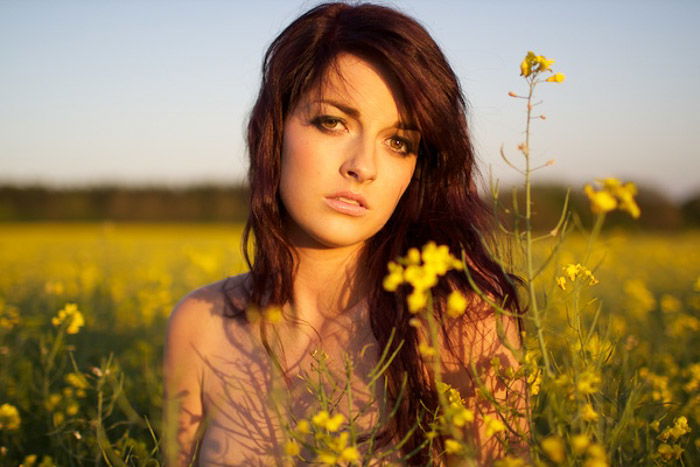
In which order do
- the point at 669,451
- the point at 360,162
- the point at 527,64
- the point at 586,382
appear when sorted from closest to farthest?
the point at 586,382, the point at 527,64, the point at 669,451, the point at 360,162

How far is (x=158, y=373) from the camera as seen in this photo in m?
3.23

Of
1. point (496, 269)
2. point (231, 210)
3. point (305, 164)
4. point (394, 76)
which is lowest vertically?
point (231, 210)

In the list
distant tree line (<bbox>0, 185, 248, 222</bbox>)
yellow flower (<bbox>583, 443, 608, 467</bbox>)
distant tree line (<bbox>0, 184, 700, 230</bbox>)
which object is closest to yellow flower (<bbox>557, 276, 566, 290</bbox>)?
yellow flower (<bbox>583, 443, 608, 467</bbox>)

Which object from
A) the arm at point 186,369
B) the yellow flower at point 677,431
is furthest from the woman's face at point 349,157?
the yellow flower at point 677,431

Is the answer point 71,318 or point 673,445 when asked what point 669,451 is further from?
point 71,318

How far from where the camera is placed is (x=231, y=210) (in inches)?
1123

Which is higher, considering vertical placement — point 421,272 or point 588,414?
point 421,272

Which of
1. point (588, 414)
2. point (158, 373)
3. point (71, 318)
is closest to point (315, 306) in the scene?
point (71, 318)

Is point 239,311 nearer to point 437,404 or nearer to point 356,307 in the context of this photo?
point 356,307

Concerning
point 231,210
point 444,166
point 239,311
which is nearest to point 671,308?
point 444,166

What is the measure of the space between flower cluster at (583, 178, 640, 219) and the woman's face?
77cm

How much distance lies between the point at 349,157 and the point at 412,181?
0.34 meters

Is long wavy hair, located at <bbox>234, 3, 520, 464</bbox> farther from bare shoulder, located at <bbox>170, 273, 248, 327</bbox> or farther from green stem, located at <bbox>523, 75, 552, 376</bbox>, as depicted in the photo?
green stem, located at <bbox>523, 75, 552, 376</bbox>

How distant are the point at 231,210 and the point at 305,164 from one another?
2740 cm
